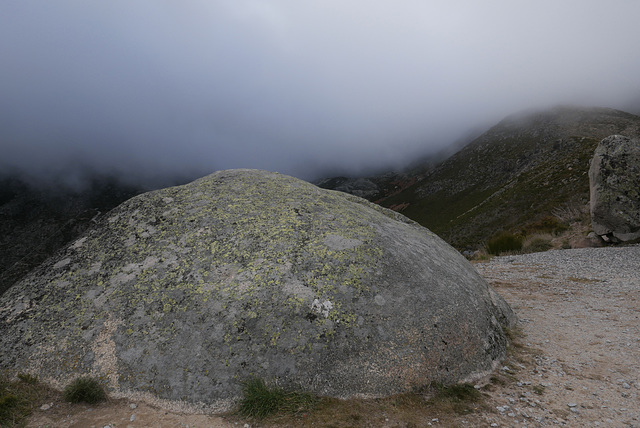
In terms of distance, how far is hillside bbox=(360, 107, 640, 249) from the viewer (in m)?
57.5

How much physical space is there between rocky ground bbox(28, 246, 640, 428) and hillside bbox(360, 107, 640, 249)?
3108 centimetres

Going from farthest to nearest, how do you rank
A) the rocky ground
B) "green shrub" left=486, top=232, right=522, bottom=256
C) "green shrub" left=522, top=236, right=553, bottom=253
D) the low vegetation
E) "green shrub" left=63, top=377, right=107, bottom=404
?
"green shrub" left=486, top=232, right=522, bottom=256 → "green shrub" left=522, top=236, right=553, bottom=253 → "green shrub" left=63, top=377, right=107, bottom=404 → the rocky ground → the low vegetation

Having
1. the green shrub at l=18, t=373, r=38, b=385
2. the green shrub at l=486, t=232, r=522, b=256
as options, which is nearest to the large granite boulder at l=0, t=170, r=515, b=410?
the green shrub at l=18, t=373, r=38, b=385

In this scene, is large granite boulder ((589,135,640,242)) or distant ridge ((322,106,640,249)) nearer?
large granite boulder ((589,135,640,242))

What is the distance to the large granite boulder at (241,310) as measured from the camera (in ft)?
15.8

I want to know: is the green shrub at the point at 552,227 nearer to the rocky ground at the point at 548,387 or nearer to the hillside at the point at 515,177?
the hillside at the point at 515,177

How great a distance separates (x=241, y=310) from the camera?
526 centimetres

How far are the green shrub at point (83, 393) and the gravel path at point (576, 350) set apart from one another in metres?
5.61

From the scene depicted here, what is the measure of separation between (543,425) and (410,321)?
2193 mm

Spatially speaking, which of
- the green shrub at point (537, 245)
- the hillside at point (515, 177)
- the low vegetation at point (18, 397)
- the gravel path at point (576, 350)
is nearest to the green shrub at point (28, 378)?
the low vegetation at point (18, 397)

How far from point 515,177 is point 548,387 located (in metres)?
106

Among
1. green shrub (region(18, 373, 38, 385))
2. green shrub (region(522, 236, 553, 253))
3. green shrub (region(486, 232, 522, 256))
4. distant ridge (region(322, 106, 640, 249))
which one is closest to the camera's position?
green shrub (region(18, 373, 38, 385))

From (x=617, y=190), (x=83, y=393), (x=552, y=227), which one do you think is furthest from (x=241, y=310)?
(x=552, y=227)

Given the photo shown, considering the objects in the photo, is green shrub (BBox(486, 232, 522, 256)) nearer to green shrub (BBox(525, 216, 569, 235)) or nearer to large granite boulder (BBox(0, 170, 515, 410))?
green shrub (BBox(525, 216, 569, 235))
